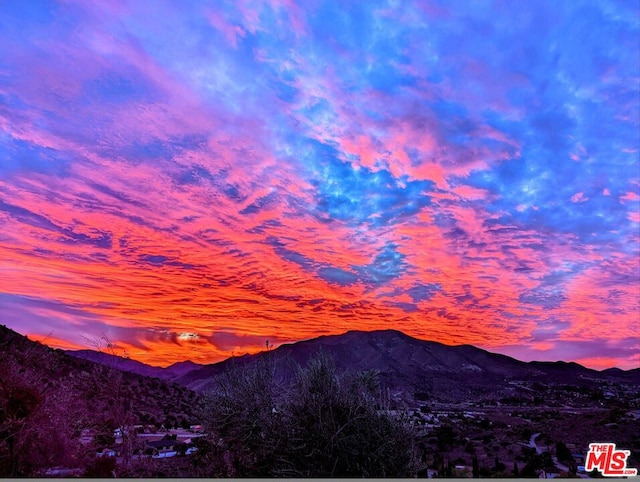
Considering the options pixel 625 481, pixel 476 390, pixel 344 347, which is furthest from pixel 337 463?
pixel 344 347

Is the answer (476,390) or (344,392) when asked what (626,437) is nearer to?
(344,392)

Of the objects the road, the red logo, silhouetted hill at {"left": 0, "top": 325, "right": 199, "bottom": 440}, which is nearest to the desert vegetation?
silhouetted hill at {"left": 0, "top": 325, "right": 199, "bottom": 440}

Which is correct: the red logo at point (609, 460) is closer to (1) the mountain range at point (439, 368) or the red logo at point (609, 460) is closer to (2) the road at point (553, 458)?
(2) the road at point (553, 458)

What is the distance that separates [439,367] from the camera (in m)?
130

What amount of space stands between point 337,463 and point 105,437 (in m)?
11.8

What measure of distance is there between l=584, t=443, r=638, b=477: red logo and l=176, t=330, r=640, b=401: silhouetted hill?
83888 mm

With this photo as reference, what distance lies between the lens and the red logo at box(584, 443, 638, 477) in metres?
11.6

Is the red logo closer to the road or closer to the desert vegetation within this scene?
the desert vegetation

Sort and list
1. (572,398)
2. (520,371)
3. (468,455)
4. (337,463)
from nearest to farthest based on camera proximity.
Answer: (337,463)
(468,455)
(572,398)
(520,371)

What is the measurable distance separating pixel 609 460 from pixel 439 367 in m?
124

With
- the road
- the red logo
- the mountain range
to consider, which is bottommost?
the road

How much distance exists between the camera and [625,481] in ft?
38.0

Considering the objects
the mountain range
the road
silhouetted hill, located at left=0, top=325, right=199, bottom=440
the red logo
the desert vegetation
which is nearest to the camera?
the red logo

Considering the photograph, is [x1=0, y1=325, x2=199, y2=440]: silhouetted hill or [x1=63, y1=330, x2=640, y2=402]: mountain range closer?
[x1=0, y1=325, x2=199, y2=440]: silhouetted hill
